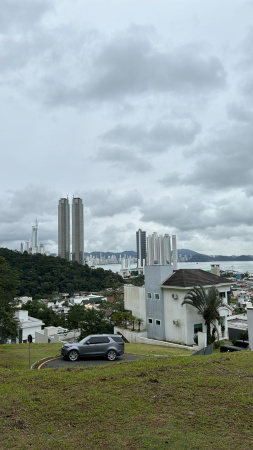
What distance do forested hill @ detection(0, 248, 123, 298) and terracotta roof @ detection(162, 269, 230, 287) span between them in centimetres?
6331

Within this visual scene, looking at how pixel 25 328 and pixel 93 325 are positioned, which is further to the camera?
pixel 25 328

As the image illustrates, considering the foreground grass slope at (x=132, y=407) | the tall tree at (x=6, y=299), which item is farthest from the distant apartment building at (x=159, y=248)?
the foreground grass slope at (x=132, y=407)

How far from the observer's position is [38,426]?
6344mm

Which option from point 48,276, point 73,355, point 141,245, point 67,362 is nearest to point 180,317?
point 73,355

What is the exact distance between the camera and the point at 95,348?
1437cm

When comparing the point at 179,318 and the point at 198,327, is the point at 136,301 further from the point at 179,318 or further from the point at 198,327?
the point at 198,327

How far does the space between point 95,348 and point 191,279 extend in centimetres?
1474

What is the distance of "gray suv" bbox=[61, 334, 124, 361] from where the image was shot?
14172 mm

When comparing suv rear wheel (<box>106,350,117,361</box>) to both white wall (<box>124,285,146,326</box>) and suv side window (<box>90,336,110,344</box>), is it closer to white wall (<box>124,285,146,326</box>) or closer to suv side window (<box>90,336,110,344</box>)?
suv side window (<box>90,336,110,344</box>)

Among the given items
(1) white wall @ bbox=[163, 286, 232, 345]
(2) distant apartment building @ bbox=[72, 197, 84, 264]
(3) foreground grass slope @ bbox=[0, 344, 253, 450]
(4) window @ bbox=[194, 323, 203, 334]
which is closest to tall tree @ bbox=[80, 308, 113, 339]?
(1) white wall @ bbox=[163, 286, 232, 345]

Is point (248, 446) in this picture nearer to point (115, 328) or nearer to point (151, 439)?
point (151, 439)

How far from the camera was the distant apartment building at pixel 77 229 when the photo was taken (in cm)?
15175

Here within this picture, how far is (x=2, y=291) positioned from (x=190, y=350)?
1353cm

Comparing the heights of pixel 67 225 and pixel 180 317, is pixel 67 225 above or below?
above
